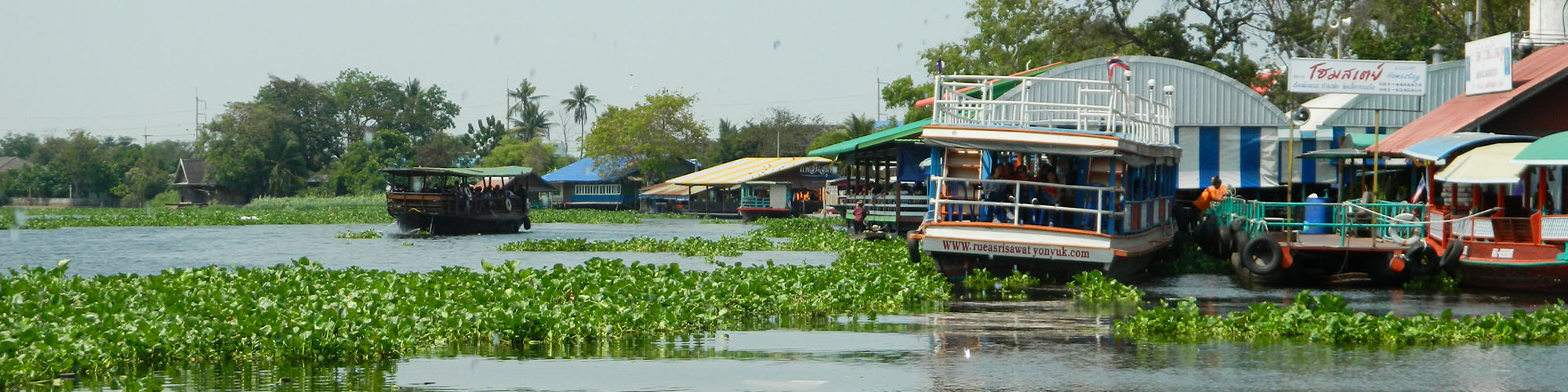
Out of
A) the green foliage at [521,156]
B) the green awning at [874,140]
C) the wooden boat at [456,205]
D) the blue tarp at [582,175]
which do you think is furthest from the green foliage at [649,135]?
the green awning at [874,140]

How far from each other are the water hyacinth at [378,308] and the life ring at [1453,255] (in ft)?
20.2

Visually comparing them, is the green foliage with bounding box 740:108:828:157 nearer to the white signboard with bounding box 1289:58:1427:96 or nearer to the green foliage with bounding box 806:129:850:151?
the green foliage with bounding box 806:129:850:151

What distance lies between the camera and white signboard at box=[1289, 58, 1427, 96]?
2362 cm

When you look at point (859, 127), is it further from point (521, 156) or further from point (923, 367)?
point (923, 367)

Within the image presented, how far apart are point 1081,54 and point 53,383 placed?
35.8m

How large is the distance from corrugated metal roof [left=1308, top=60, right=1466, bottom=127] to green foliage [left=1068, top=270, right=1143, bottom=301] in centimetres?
1491

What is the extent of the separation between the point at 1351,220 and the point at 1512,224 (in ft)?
8.25

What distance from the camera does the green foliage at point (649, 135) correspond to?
82.7m

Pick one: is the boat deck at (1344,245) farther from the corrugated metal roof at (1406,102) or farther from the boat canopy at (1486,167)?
the corrugated metal roof at (1406,102)

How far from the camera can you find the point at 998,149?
16875 mm

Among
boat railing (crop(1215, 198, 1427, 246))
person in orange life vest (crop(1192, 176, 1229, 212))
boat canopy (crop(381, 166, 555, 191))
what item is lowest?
boat railing (crop(1215, 198, 1427, 246))

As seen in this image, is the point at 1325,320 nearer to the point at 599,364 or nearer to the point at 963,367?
the point at 963,367

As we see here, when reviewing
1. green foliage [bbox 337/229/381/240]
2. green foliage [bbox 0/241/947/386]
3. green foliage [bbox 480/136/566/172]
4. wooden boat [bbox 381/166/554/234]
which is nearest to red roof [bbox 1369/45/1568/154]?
green foliage [bbox 0/241/947/386]

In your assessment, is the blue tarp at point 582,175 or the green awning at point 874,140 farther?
the blue tarp at point 582,175
